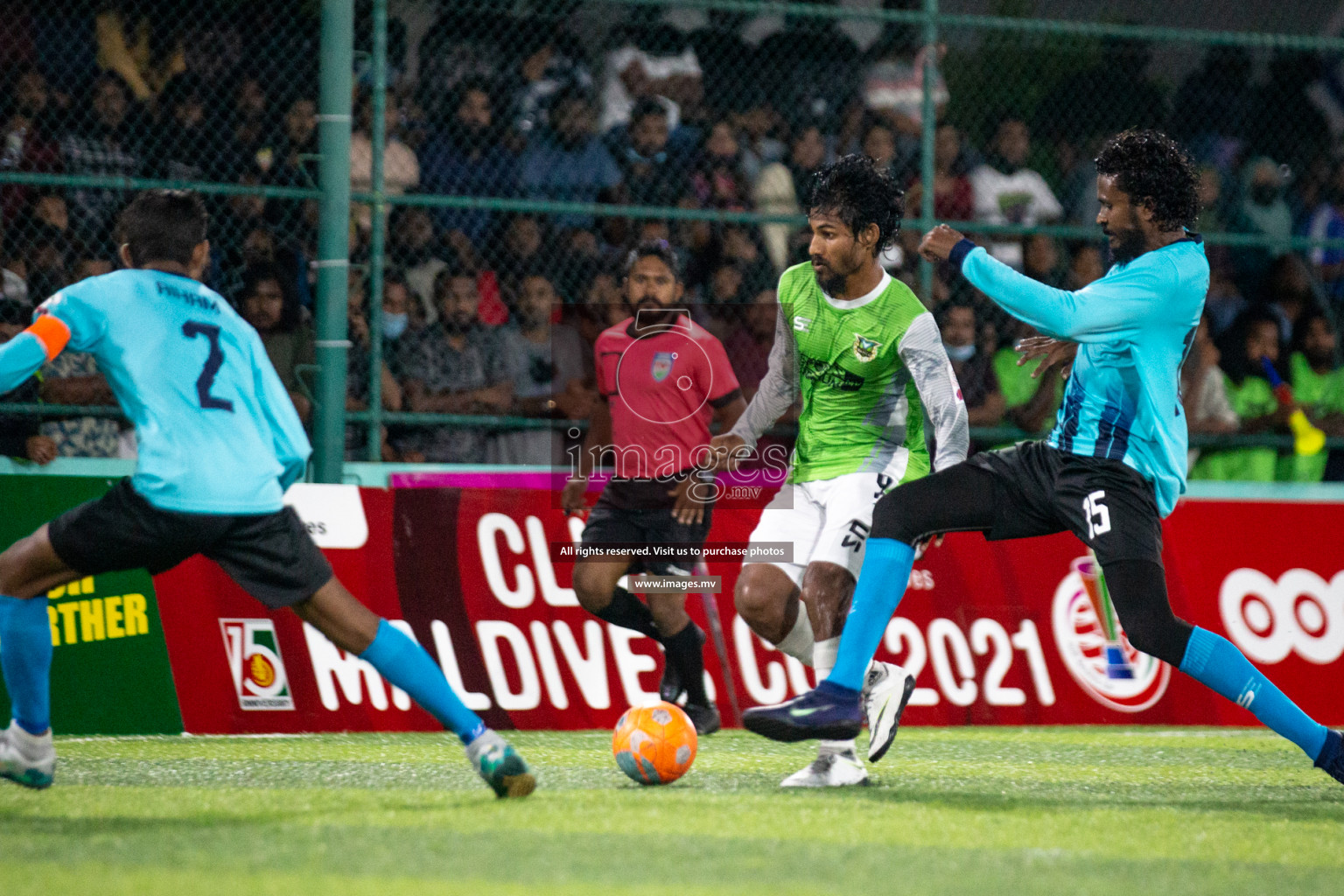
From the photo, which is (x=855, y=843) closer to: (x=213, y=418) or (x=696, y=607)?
(x=213, y=418)

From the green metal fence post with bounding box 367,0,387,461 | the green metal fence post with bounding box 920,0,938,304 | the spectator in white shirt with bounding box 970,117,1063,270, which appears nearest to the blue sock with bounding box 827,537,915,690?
the green metal fence post with bounding box 367,0,387,461

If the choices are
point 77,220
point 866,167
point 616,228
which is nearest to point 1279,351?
point 616,228

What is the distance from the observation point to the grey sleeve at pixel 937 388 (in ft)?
19.7

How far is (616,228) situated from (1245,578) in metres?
4.05

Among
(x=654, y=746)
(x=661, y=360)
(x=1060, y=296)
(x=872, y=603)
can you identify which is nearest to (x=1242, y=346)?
(x=661, y=360)

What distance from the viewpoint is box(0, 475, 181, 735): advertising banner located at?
784cm

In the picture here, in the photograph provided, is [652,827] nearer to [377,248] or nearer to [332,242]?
[332,242]

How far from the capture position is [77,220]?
9.15 meters

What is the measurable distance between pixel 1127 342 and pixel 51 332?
344 cm

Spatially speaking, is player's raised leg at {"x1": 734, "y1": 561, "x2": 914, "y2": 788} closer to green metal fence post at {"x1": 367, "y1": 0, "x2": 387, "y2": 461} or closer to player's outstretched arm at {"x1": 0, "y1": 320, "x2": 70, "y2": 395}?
player's outstretched arm at {"x1": 0, "y1": 320, "x2": 70, "y2": 395}

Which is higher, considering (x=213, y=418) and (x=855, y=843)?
(x=213, y=418)

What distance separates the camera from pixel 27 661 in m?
5.39

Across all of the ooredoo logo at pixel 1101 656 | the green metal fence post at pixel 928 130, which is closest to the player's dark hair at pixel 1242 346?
the green metal fence post at pixel 928 130

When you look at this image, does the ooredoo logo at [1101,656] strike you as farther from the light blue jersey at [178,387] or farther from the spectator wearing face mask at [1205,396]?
the light blue jersey at [178,387]
